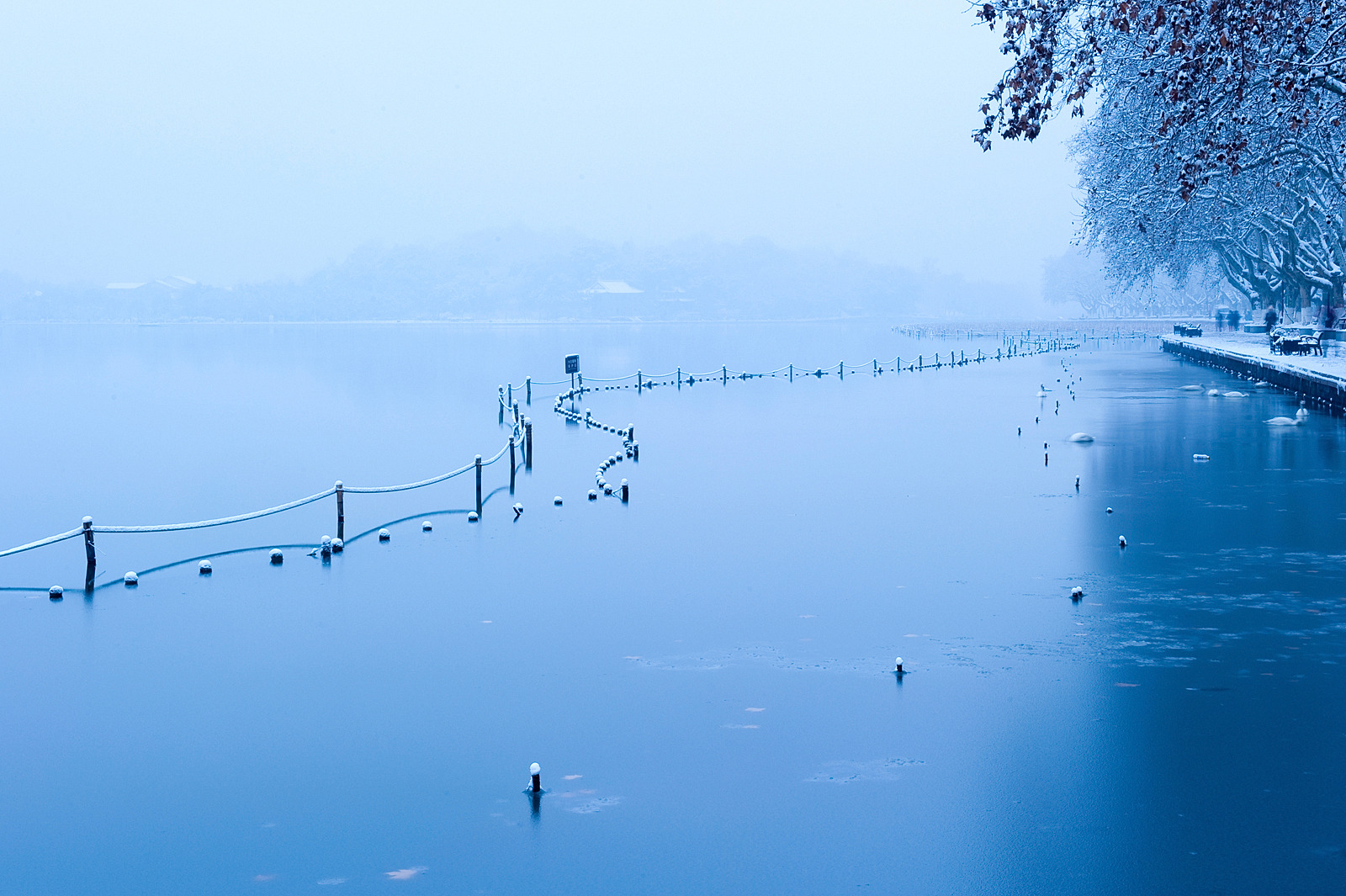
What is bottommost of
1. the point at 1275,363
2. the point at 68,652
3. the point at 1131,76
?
the point at 68,652

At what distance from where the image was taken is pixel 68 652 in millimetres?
12539

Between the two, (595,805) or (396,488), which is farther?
(396,488)

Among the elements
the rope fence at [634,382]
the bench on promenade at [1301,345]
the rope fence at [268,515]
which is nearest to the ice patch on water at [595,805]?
the rope fence at [268,515]

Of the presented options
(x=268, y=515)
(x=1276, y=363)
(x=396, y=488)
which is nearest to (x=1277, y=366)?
(x=1276, y=363)

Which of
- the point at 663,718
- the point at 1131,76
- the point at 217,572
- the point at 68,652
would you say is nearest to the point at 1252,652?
the point at 663,718

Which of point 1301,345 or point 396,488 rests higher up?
point 1301,345

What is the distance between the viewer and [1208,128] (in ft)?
76.8

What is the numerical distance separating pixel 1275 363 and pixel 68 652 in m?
42.3

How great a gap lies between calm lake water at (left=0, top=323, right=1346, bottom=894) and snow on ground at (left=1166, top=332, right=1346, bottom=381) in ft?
56.9

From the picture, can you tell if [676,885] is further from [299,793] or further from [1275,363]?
[1275,363]

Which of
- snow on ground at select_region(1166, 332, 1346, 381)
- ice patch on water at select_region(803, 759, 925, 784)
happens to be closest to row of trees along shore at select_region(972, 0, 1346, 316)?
snow on ground at select_region(1166, 332, 1346, 381)

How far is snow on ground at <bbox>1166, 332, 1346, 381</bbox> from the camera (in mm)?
41000

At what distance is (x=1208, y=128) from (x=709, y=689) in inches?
675

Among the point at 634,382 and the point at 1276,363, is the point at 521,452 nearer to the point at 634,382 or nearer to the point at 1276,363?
the point at 1276,363
